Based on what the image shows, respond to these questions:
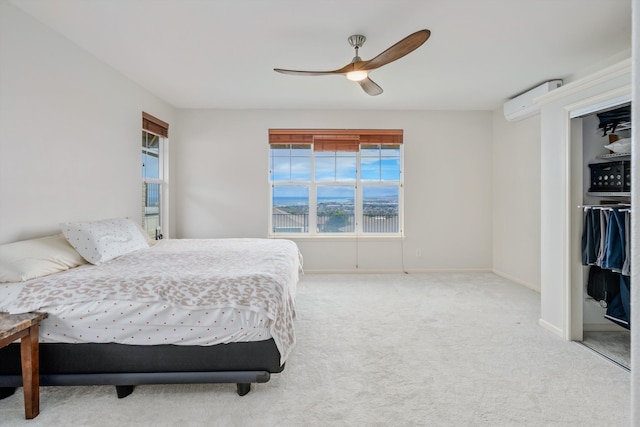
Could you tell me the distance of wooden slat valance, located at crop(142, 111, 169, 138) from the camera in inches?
155

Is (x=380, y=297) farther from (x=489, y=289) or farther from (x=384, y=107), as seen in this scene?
(x=384, y=107)

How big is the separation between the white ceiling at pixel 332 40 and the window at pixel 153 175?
511mm

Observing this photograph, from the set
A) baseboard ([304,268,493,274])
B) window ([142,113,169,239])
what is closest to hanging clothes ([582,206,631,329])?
baseboard ([304,268,493,274])

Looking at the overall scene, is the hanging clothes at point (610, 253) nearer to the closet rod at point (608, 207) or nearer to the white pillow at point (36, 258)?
the closet rod at point (608, 207)

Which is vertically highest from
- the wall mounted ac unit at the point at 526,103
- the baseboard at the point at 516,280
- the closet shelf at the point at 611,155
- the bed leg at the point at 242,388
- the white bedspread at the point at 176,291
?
the wall mounted ac unit at the point at 526,103

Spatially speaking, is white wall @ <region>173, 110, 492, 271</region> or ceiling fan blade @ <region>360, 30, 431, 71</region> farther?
white wall @ <region>173, 110, 492, 271</region>

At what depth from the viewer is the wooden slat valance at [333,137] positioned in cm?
487

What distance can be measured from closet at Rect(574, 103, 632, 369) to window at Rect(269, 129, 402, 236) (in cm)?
262

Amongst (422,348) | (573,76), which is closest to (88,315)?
(422,348)

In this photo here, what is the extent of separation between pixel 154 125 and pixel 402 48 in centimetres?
337

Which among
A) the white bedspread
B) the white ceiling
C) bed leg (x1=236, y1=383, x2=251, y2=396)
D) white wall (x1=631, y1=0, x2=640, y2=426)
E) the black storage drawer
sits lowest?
bed leg (x1=236, y1=383, x2=251, y2=396)

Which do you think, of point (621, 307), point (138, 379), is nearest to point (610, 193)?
point (621, 307)

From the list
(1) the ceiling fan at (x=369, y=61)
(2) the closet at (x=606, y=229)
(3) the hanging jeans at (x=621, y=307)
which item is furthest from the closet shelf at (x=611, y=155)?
(1) the ceiling fan at (x=369, y=61)

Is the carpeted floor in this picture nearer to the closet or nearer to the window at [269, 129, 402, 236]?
the closet
